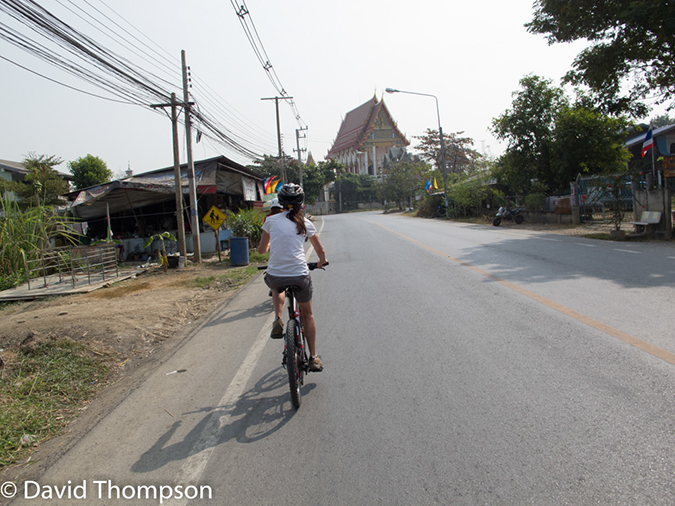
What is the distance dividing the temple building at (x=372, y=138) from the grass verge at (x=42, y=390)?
7393 cm

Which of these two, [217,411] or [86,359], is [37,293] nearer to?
[86,359]

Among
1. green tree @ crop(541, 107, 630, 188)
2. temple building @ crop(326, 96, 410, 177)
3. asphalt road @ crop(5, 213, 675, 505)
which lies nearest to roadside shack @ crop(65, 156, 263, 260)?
asphalt road @ crop(5, 213, 675, 505)

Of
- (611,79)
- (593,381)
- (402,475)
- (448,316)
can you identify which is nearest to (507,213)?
(611,79)

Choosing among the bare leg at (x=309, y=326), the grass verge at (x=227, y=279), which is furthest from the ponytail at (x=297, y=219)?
the grass verge at (x=227, y=279)

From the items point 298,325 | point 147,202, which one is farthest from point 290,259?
point 147,202

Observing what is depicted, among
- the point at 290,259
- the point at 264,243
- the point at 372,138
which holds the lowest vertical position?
the point at 290,259

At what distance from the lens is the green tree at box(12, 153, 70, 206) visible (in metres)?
19.1

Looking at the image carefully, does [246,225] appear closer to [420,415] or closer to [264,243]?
[264,243]

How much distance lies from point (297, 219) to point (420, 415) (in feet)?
6.26

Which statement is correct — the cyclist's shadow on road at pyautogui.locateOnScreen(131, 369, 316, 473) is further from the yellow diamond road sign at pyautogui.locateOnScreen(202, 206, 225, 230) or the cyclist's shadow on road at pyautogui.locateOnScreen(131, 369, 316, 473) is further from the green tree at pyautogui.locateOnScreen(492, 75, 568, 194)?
the green tree at pyautogui.locateOnScreen(492, 75, 568, 194)

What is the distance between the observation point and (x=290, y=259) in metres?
3.97

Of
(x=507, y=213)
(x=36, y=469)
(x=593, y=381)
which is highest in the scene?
(x=507, y=213)

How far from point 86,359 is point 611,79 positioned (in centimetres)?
1852

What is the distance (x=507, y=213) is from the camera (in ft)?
79.5
